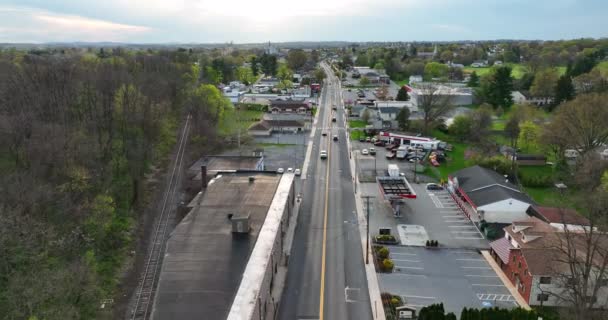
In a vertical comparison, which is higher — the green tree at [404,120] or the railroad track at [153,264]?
Result: the green tree at [404,120]

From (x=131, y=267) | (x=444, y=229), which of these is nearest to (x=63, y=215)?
(x=131, y=267)

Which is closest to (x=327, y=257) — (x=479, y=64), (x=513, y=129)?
(x=513, y=129)

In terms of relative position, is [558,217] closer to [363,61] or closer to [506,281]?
[506,281]

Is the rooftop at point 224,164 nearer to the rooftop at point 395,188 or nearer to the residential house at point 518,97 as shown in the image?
the rooftop at point 395,188

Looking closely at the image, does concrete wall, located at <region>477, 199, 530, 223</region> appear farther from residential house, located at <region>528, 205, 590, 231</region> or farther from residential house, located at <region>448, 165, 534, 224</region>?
residential house, located at <region>528, 205, 590, 231</region>

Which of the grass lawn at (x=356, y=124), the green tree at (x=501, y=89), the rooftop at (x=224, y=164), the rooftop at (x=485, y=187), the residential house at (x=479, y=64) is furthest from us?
the residential house at (x=479, y=64)

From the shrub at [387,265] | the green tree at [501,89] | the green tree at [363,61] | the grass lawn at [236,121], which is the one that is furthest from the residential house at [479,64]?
the shrub at [387,265]

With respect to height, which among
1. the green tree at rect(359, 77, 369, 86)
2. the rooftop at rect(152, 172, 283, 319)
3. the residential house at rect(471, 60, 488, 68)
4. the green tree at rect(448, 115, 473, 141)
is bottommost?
the rooftop at rect(152, 172, 283, 319)

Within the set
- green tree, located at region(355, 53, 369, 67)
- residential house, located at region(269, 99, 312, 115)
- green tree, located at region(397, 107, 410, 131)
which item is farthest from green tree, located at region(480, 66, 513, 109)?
green tree, located at region(355, 53, 369, 67)
